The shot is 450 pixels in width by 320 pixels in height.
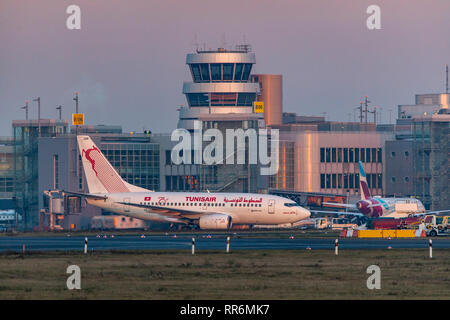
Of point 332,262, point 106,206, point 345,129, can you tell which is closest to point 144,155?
point 345,129

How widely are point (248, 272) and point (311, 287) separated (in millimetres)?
6619

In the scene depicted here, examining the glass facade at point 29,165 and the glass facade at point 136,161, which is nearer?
the glass facade at point 29,165

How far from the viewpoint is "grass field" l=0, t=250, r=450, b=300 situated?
37.5m

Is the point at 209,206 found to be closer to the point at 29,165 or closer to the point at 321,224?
the point at 321,224

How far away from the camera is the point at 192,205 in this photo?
104 m

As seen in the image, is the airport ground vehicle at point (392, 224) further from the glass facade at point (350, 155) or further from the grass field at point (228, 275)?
the glass facade at point (350, 155)

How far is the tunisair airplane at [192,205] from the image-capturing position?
102 metres

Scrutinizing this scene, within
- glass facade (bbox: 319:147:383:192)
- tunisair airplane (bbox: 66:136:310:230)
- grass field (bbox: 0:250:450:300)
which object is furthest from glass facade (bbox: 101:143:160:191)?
grass field (bbox: 0:250:450:300)

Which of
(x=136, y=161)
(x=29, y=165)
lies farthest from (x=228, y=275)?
(x=29, y=165)

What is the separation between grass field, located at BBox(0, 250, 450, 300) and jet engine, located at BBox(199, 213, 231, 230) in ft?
133

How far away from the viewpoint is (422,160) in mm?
158250

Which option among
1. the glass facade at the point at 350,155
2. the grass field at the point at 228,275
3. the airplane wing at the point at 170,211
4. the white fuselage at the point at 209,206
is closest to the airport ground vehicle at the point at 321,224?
the white fuselage at the point at 209,206

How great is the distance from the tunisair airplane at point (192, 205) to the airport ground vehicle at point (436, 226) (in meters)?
14.5
